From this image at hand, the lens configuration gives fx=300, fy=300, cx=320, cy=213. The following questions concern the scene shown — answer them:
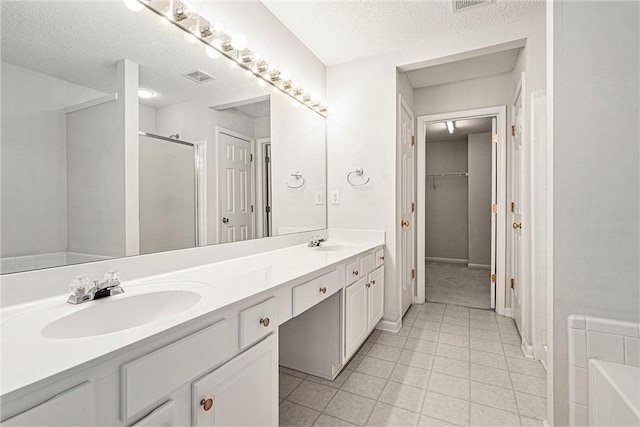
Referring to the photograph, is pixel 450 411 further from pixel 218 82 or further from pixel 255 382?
pixel 218 82

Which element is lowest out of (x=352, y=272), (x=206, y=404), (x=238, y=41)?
(x=206, y=404)

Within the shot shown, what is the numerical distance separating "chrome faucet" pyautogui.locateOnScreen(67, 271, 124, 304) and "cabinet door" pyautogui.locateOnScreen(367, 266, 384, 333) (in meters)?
1.62

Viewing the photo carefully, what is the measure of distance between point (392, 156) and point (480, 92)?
144 centimetres

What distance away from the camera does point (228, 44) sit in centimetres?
172

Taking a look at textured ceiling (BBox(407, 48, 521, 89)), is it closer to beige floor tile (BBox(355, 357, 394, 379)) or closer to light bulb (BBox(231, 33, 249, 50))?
light bulb (BBox(231, 33, 249, 50))

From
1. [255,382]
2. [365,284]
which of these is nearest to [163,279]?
[255,382]

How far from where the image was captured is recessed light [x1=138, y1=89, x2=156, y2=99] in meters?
1.34

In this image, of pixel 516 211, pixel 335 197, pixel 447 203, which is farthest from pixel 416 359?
pixel 447 203

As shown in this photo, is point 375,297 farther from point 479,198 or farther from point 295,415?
point 479,198

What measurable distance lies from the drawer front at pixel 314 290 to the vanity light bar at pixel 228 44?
138 centimetres

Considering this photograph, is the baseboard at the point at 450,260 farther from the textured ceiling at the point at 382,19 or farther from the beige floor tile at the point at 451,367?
the textured ceiling at the point at 382,19

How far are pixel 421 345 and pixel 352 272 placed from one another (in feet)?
3.22

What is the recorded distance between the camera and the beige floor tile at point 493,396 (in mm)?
1646

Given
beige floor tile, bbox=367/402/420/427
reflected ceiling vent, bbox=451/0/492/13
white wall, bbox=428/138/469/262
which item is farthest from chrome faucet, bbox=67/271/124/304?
white wall, bbox=428/138/469/262
